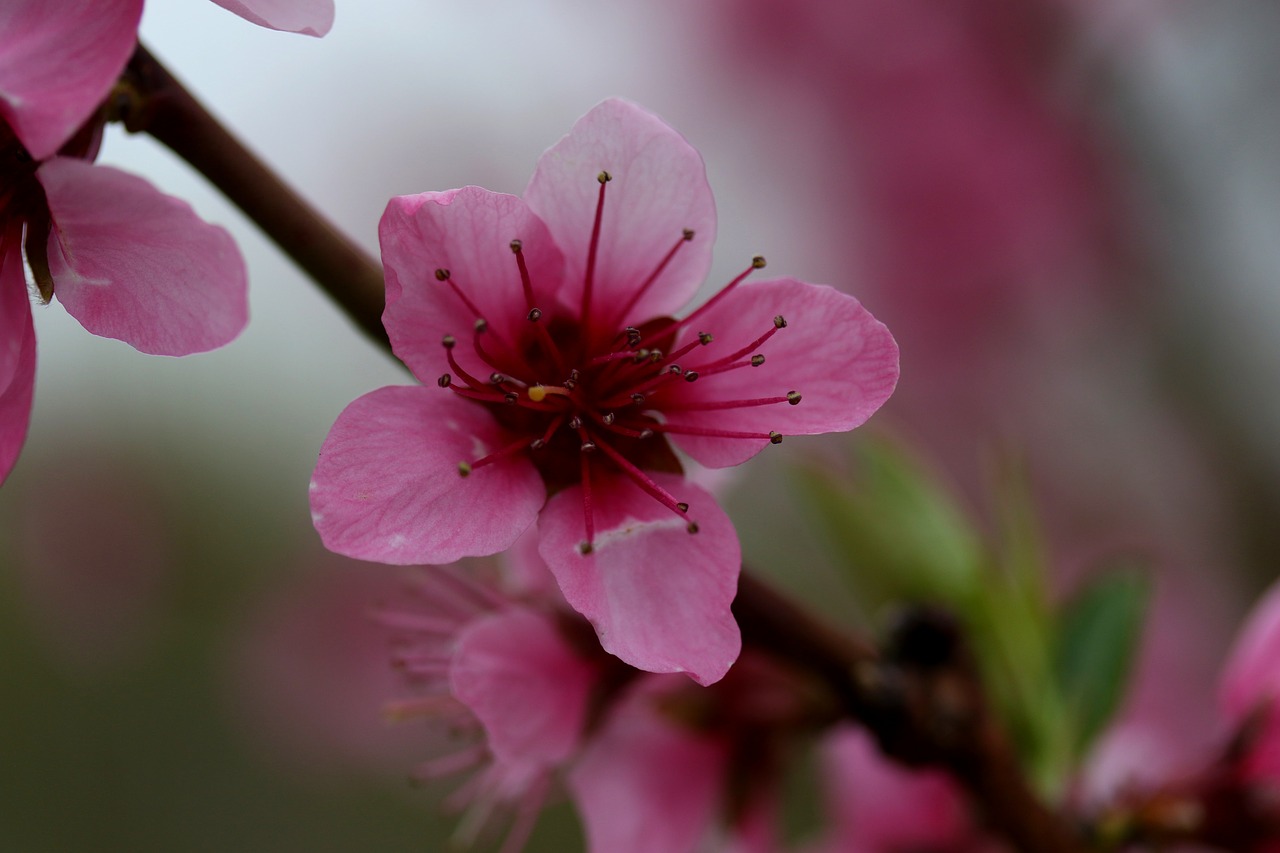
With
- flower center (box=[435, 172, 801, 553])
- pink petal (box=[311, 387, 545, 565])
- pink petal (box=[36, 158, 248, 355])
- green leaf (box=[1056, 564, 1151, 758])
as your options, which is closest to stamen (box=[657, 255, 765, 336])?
flower center (box=[435, 172, 801, 553])

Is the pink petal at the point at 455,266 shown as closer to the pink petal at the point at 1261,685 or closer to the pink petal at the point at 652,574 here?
the pink petal at the point at 652,574

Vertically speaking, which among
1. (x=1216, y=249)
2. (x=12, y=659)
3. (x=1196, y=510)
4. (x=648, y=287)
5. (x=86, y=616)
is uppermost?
(x=1216, y=249)

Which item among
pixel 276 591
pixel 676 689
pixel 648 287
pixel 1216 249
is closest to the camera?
pixel 648 287

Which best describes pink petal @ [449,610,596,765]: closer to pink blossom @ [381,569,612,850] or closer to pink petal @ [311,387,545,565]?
pink blossom @ [381,569,612,850]

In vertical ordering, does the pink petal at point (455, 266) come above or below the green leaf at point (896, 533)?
above

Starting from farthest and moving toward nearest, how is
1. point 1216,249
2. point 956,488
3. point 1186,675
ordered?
point 956,488 → point 1186,675 → point 1216,249

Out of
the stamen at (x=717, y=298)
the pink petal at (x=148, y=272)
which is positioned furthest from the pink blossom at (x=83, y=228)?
the stamen at (x=717, y=298)

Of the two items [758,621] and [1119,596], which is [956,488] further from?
[758,621]

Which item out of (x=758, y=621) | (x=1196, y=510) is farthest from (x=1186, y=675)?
(x=758, y=621)
